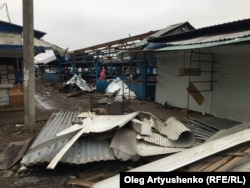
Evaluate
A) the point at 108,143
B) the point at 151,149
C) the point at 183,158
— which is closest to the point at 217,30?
the point at 151,149

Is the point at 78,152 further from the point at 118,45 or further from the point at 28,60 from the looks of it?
the point at 118,45

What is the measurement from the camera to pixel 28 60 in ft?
24.8

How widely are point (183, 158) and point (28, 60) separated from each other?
5.68 metres

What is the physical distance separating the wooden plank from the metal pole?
5.00 m

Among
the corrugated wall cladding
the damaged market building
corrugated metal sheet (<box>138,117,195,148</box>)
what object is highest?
the damaged market building

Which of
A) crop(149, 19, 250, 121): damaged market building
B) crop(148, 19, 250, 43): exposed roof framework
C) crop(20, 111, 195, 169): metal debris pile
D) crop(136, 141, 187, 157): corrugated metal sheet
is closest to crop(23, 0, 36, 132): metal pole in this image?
crop(20, 111, 195, 169): metal debris pile

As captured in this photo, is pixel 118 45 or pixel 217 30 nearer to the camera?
pixel 217 30

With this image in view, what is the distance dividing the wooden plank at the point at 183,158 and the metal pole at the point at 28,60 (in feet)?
16.4

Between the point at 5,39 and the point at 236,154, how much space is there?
8625mm

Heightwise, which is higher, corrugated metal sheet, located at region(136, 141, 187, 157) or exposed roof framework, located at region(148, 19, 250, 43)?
exposed roof framework, located at region(148, 19, 250, 43)

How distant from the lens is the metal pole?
24.4ft

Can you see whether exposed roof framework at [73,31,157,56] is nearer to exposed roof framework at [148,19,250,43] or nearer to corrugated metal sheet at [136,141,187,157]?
exposed roof framework at [148,19,250,43]

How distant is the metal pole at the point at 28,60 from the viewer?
24.4 ft

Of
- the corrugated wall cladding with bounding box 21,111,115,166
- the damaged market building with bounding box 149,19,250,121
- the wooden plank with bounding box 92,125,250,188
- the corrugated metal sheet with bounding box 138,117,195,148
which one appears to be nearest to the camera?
the wooden plank with bounding box 92,125,250,188
